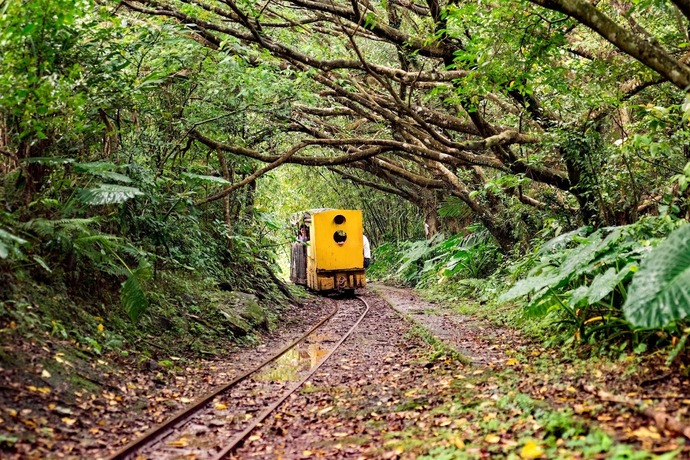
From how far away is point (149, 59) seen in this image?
10.7 meters

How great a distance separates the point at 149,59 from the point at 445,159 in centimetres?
633

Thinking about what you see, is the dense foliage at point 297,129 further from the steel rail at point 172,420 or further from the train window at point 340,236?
the train window at point 340,236

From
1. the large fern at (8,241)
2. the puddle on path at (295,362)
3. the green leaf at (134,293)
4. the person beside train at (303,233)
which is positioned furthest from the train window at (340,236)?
the large fern at (8,241)

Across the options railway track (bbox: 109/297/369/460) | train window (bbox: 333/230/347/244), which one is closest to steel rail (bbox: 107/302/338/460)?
railway track (bbox: 109/297/369/460)

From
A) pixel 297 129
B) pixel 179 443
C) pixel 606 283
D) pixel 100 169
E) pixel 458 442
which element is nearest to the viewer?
pixel 458 442

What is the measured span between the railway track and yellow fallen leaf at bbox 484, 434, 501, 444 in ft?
7.25

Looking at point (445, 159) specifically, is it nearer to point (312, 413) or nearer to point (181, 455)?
point (312, 413)

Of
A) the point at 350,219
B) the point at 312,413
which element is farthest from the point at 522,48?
the point at 350,219

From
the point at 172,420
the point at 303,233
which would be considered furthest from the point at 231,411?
the point at 303,233

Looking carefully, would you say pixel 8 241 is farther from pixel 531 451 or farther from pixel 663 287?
pixel 663 287

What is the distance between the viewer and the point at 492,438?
5.02m

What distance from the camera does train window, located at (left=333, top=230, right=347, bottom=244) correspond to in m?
22.2

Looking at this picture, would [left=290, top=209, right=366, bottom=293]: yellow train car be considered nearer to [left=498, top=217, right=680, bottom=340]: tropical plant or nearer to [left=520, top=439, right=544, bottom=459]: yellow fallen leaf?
[left=498, top=217, right=680, bottom=340]: tropical plant

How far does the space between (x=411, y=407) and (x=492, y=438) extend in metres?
1.78
